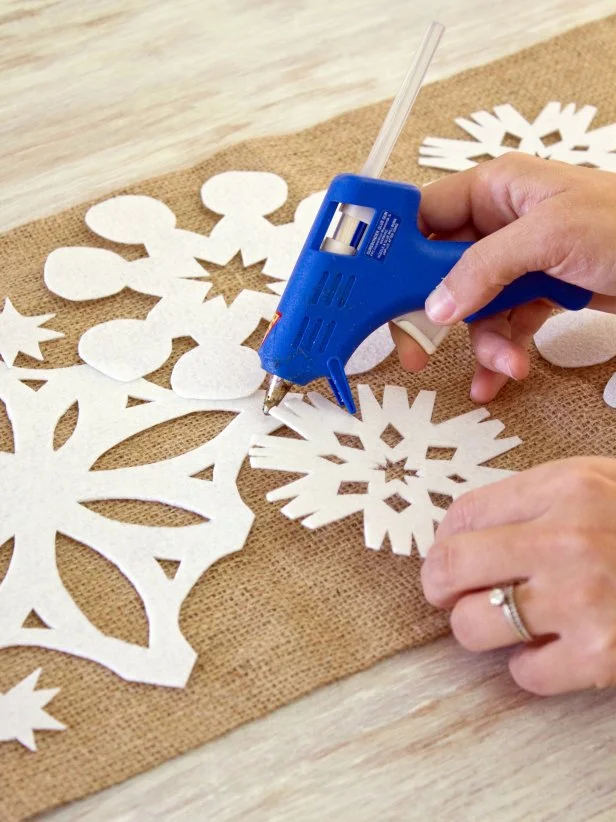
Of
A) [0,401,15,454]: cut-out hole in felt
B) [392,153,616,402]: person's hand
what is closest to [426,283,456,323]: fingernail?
[392,153,616,402]: person's hand

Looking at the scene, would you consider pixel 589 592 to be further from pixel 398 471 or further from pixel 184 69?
pixel 184 69

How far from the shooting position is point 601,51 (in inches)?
48.8

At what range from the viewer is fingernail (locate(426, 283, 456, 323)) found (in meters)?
0.82

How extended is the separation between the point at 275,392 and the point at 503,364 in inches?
7.4

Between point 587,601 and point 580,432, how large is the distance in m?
0.24

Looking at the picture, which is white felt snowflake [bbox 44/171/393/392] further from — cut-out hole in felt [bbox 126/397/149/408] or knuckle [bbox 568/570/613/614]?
knuckle [bbox 568/570/613/614]

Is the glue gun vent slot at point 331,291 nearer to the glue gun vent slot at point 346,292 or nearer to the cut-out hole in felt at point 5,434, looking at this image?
the glue gun vent slot at point 346,292

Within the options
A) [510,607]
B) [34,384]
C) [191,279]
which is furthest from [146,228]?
[510,607]

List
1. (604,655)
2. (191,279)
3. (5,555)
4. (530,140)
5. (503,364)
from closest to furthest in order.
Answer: (604,655)
(5,555)
(503,364)
(191,279)
(530,140)

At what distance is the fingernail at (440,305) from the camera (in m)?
0.82

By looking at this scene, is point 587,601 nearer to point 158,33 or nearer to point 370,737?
point 370,737

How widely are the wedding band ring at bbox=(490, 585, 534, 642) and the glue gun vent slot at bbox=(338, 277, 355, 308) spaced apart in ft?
0.84

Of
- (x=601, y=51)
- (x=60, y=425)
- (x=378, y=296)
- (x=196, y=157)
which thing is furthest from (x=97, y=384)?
(x=601, y=51)

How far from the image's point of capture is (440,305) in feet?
2.70
